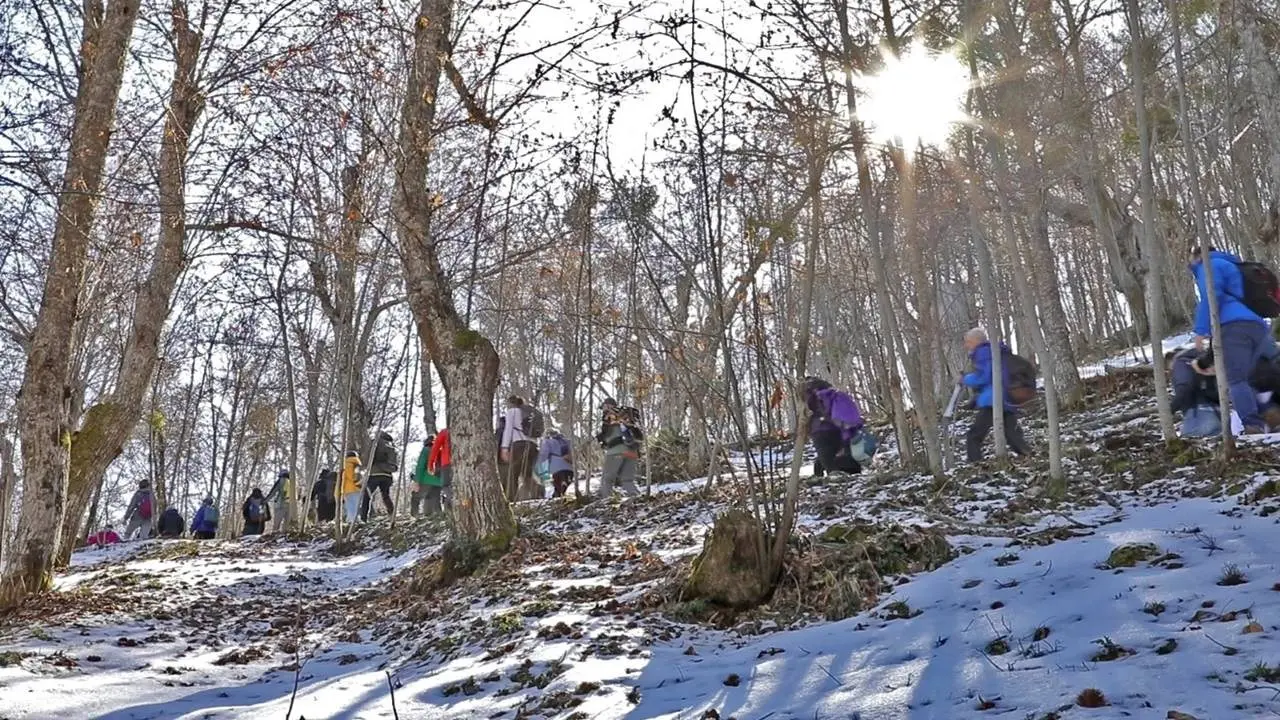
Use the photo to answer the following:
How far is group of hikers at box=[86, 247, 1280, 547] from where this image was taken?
6012mm

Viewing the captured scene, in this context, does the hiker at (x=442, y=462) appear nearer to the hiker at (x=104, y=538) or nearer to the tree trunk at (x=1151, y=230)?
the tree trunk at (x=1151, y=230)

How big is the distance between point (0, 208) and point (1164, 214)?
747 inches

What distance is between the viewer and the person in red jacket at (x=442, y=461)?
1355 centimetres

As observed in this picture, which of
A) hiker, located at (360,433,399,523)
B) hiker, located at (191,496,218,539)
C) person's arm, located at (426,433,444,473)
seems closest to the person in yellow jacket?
hiker, located at (360,433,399,523)

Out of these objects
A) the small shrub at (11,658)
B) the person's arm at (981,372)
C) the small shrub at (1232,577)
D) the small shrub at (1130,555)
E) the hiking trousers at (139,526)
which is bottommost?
the small shrub at (1232,577)

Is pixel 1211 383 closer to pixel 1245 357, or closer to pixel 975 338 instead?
pixel 1245 357

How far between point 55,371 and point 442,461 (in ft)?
24.8

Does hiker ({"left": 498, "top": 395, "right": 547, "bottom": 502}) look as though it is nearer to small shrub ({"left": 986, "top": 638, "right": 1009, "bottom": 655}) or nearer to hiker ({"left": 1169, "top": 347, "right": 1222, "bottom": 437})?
hiker ({"left": 1169, "top": 347, "right": 1222, "bottom": 437})

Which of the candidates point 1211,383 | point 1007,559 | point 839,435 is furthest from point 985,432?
point 1007,559

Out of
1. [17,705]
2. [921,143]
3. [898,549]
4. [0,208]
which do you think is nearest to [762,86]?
[921,143]

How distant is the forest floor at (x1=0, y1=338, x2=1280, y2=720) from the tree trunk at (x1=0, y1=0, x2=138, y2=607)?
0.38 m

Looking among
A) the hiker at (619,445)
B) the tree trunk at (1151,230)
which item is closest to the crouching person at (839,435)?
the hiker at (619,445)

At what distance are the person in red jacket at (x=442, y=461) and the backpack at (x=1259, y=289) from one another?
10641 millimetres

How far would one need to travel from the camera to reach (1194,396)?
669cm
